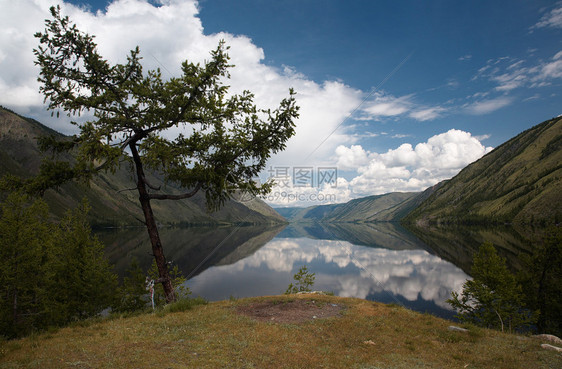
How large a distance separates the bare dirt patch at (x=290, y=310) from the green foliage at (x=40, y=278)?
2474 cm

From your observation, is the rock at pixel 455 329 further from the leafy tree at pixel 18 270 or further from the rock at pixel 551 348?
the leafy tree at pixel 18 270

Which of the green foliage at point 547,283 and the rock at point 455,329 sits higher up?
the rock at point 455,329

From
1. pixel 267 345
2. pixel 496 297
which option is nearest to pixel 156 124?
pixel 267 345

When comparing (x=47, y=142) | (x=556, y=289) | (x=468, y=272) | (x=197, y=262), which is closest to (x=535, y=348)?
(x=47, y=142)

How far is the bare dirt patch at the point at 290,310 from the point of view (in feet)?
47.4

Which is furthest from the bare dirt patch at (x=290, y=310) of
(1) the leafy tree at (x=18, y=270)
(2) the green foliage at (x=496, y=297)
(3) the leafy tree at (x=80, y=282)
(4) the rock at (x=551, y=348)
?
(1) the leafy tree at (x=18, y=270)

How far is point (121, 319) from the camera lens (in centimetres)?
1456

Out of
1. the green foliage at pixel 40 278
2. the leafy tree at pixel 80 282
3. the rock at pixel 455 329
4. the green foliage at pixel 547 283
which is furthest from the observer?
the green foliage at pixel 547 283

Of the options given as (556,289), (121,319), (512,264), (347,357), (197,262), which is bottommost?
(197,262)

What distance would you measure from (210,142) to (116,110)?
4.84 metres

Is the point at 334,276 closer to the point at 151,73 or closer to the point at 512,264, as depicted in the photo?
the point at 512,264

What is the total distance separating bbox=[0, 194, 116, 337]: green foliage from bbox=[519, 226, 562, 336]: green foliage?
53590 millimetres

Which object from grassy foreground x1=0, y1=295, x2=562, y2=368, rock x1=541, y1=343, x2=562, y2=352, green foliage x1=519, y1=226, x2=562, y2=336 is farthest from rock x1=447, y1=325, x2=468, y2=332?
green foliage x1=519, y1=226, x2=562, y2=336

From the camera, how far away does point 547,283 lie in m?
36.2
